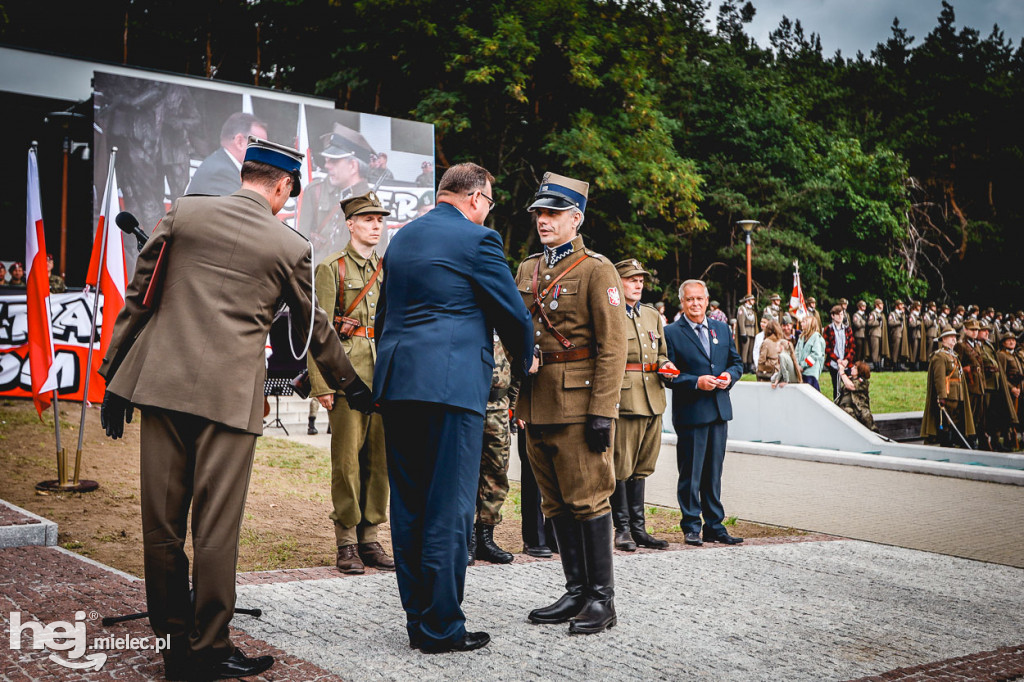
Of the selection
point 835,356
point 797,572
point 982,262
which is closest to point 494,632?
point 797,572

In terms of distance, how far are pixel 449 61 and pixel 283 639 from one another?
22.9 meters

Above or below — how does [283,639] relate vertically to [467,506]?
below

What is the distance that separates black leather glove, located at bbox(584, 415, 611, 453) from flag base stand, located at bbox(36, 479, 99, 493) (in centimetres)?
589

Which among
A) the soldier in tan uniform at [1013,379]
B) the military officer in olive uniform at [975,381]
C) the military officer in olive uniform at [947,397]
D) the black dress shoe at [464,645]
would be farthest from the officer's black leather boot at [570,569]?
the soldier in tan uniform at [1013,379]

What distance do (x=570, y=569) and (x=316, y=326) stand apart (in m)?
1.84

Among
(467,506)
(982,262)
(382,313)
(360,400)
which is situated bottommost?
(467,506)

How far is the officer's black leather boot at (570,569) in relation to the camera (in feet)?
15.5

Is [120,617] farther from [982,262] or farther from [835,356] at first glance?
[982,262]

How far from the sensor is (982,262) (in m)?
52.8

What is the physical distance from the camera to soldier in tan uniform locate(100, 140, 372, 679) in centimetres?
365

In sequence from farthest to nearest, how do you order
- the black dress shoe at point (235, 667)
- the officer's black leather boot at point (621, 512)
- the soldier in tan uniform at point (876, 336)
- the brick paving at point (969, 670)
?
the soldier in tan uniform at point (876, 336)
the officer's black leather boot at point (621, 512)
the brick paving at point (969, 670)
the black dress shoe at point (235, 667)

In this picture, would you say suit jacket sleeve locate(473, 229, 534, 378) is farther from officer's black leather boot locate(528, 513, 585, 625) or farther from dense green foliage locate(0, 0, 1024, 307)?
dense green foliage locate(0, 0, 1024, 307)

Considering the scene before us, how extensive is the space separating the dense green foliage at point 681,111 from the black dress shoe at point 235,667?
70.9ft

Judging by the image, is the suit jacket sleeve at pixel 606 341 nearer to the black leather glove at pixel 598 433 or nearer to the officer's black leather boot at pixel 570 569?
the black leather glove at pixel 598 433
